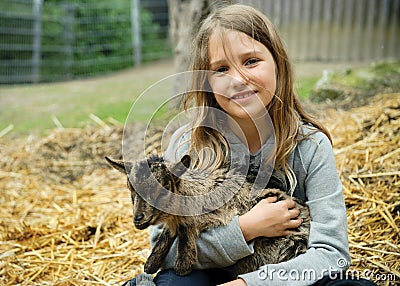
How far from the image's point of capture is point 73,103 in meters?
8.65

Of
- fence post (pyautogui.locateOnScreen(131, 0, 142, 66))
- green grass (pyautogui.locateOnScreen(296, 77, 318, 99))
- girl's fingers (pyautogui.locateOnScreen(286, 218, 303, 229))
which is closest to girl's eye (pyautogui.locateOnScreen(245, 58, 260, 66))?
girl's fingers (pyautogui.locateOnScreen(286, 218, 303, 229))

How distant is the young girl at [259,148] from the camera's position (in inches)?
98.4

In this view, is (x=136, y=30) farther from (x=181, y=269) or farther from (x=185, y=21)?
(x=181, y=269)

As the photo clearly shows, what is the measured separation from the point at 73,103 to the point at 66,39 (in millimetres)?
5217

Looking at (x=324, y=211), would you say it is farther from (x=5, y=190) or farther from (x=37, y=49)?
(x=37, y=49)

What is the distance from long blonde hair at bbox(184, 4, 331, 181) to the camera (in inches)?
107

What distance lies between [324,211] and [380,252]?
2.94 ft

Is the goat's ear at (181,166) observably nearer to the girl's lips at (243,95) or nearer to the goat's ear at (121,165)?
the goat's ear at (121,165)

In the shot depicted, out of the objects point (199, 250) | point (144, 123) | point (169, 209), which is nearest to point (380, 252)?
point (199, 250)

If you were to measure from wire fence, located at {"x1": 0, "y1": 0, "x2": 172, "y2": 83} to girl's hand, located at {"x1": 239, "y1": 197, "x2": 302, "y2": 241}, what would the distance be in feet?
36.7

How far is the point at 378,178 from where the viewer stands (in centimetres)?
396

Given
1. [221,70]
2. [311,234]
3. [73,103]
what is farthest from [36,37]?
[311,234]

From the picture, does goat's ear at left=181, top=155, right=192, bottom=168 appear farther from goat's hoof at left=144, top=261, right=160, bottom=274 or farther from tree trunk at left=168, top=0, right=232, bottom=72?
tree trunk at left=168, top=0, right=232, bottom=72

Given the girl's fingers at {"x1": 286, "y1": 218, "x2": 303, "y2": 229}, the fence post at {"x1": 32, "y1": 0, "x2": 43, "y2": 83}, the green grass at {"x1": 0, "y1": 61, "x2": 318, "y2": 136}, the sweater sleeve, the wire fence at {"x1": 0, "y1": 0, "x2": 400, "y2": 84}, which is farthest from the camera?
the fence post at {"x1": 32, "y1": 0, "x2": 43, "y2": 83}
